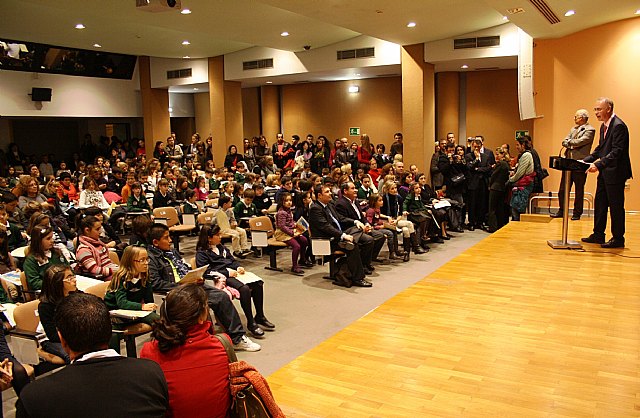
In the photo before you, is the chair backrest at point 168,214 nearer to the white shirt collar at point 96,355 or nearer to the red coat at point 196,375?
the red coat at point 196,375

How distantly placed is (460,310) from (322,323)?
139cm

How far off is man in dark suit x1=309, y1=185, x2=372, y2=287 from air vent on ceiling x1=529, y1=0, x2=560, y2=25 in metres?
3.63

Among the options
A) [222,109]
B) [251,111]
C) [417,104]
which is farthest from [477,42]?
[251,111]

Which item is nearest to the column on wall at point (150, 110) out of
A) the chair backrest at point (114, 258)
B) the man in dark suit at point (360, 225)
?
the man in dark suit at point (360, 225)

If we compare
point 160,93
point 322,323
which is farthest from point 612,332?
point 160,93

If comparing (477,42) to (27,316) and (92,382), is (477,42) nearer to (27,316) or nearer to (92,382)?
(27,316)

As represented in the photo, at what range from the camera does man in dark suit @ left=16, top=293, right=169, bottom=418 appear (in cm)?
170

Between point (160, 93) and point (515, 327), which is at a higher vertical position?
point (160, 93)

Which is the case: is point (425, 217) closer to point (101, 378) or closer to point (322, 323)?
point (322, 323)

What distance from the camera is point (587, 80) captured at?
373 inches

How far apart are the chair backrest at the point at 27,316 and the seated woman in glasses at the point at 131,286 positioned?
0.47m

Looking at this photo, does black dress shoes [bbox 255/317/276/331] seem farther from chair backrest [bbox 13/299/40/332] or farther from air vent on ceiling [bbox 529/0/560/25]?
air vent on ceiling [bbox 529/0/560/25]

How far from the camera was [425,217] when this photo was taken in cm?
855

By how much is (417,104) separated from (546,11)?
3.96 metres
